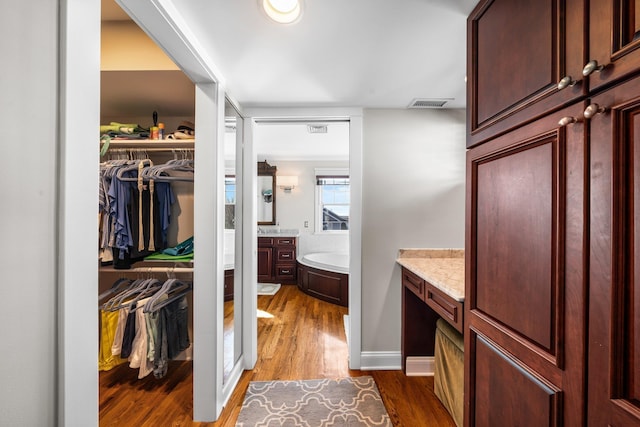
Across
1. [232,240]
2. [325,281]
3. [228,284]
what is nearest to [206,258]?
[232,240]

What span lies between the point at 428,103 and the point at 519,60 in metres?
1.46

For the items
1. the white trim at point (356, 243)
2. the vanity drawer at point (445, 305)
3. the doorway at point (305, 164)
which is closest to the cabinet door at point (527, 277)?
the vanity drawer at point (445, 305)

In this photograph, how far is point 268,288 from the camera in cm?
478

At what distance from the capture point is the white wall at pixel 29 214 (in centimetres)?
58

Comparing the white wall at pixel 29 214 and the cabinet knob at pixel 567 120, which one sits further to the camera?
the cabinet knob at pixel 567 120

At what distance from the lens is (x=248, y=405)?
1917 millimetres

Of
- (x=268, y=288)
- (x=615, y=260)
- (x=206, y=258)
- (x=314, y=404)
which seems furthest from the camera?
(x=268, y=288)

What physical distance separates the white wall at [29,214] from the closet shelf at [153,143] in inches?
64.1

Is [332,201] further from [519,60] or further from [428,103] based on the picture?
[519,60]

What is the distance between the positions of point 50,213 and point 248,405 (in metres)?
1.83

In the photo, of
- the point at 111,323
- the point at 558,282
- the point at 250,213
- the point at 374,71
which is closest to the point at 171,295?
the point at 111,323

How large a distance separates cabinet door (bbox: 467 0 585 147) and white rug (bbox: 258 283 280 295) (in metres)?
3.98

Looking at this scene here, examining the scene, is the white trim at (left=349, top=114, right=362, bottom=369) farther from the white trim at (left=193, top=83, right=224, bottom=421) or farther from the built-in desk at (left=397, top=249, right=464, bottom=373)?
the white trim at (left=193, top=83, right=224, bottom=421)

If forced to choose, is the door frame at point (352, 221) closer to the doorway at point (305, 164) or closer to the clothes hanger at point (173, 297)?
the clothes hanger at point (173, 297)
